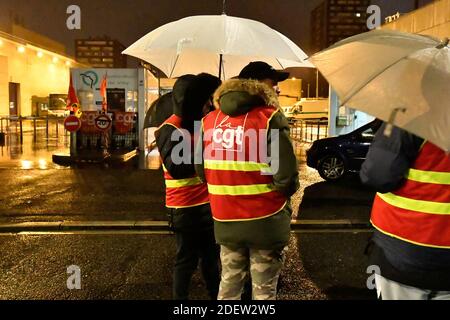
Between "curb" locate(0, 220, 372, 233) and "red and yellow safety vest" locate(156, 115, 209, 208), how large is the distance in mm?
3253

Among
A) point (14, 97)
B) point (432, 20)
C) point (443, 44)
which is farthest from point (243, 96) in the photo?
point (14, 97)

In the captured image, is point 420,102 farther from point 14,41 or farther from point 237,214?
point 14,41

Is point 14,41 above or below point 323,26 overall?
below

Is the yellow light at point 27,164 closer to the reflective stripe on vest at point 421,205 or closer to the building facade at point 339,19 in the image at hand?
the reflective stripe on vest at point 421,205

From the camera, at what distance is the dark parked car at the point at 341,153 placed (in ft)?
34.4

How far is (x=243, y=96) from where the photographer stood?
282 cm

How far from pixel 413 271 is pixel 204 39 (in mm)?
3147

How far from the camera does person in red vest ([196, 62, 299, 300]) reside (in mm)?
2812

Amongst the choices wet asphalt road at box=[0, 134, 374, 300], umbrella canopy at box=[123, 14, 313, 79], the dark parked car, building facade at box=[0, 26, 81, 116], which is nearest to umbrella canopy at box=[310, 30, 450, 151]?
umbrella canopy at box=[123, 14, 313, 79]

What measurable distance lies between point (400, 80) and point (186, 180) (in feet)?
5.96

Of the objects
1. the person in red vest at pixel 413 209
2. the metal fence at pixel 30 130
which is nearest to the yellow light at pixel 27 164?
the metal fence at pixel 30 130

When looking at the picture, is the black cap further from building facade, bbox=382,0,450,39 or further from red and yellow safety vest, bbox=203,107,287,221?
building facade, bbox=382,0,450,39
